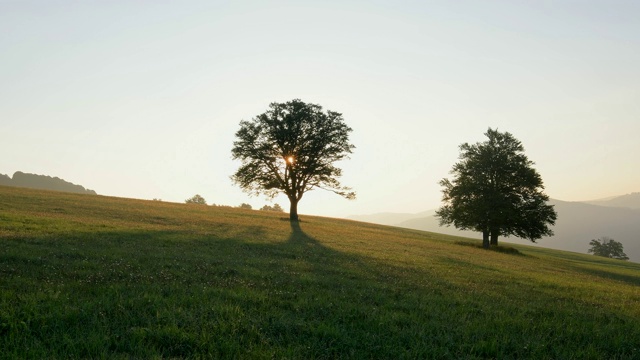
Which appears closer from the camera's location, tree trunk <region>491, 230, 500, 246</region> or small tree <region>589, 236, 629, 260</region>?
tree trunk <region>491, 230, 500, 246</region>

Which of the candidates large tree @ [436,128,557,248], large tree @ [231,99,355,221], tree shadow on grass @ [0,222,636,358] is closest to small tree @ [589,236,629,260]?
large tree @ [436,128,557,248]

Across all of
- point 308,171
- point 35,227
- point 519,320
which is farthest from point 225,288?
point 308,171

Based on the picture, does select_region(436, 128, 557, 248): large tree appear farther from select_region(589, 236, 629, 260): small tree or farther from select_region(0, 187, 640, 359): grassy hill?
select_region(589, 236, 629, 260): small tree

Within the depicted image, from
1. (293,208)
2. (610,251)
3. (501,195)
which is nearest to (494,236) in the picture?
(501,195)

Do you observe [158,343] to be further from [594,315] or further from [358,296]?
[594,315]

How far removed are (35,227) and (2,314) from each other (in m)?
17.0

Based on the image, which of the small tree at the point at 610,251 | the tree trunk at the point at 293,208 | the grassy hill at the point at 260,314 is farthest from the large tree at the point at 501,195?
the small tree at the point at 610,251

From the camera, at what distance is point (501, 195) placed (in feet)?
166

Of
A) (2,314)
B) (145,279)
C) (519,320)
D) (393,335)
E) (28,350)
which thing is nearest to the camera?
(28,350)

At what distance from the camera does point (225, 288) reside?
9.90 metres

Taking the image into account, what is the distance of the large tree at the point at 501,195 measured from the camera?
50.6 metres

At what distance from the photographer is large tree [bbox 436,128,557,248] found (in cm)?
5062

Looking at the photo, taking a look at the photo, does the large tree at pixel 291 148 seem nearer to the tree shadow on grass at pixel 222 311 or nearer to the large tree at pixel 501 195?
the large tree at pixel 501 195

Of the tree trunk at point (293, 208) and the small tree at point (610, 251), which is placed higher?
the tree trunk at point (293, 208)
